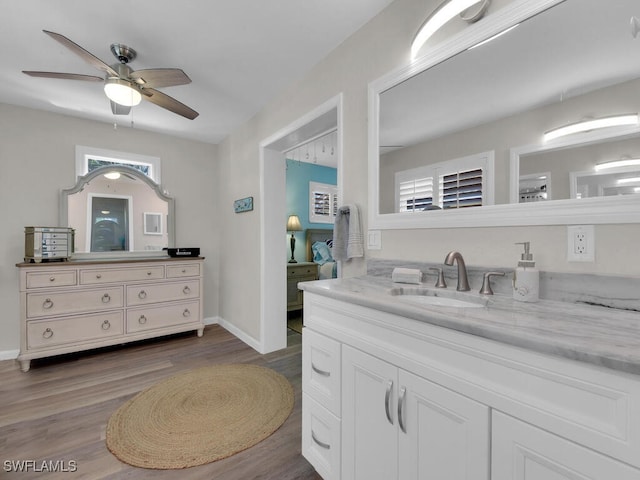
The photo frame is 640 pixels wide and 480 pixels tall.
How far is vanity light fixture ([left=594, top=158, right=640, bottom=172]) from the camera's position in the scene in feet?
2.90

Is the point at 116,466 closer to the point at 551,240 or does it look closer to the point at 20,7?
the point at 551,240

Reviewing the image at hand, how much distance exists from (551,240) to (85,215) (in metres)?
4.05

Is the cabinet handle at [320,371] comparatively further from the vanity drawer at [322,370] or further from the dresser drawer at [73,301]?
the dresser drawer at [73,301]

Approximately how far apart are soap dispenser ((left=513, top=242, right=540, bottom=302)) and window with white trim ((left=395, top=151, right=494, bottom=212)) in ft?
0.96

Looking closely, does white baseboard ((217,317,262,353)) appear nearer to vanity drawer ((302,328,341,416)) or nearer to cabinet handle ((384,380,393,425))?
vanity drawer ((302,328,341,416))

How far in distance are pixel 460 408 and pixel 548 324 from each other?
1.06ft

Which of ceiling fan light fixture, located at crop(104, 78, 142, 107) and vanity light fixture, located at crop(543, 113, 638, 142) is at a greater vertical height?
ceiling fan light fixture, located at crop(104, 78, 142, 107)

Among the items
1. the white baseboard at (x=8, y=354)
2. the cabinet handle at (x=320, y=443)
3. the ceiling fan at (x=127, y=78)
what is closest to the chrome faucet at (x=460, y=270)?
the cabinet handle at (x=320, y=443)

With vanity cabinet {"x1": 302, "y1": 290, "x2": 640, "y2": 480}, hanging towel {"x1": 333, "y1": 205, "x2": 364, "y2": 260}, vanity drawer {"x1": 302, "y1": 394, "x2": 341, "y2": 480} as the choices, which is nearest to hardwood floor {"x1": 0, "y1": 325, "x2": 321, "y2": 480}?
vanity drawer {"x1": 302, "y1": 394, "x2": 341, "y2": 480}

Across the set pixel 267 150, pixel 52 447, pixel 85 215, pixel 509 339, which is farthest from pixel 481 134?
pixel 85 215

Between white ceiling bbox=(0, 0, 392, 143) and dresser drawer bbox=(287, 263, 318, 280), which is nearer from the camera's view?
white ceiling bbox=(0, 0, 392, 143)

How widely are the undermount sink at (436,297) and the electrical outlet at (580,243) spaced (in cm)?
34

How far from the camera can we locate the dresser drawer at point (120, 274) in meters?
2.76

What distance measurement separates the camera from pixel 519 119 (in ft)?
3.64
